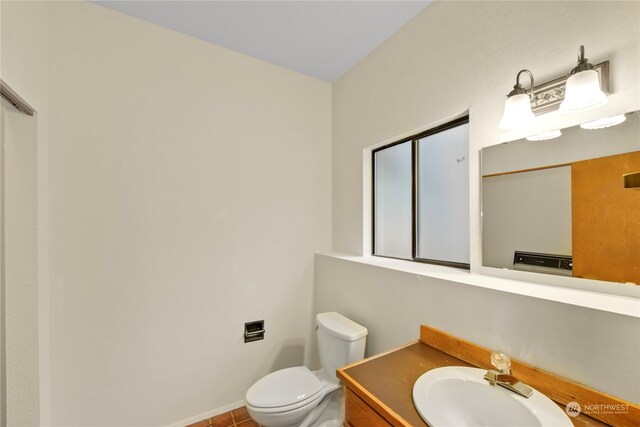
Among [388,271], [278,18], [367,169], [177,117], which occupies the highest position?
[278,18]

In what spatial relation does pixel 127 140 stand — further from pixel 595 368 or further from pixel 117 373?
pixel 595 368

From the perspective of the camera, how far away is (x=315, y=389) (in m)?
1.50

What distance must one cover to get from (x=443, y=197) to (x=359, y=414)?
1652 mm

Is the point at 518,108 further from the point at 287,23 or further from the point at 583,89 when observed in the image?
the point at 287,23

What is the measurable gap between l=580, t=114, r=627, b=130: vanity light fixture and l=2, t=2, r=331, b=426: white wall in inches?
67.2

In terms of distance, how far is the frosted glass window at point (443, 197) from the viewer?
1.91 meters

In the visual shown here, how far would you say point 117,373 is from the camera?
156 cm

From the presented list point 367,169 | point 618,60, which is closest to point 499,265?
point 618,60

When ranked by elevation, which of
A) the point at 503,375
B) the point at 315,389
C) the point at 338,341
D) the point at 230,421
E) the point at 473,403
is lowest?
the point at 230,421

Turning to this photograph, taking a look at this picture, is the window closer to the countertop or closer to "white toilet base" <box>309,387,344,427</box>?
the countertop

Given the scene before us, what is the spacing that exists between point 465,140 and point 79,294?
2.66 meters

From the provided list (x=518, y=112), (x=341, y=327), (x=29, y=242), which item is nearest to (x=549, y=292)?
(x=518, y=112)

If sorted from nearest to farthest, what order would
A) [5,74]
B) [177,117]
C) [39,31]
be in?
[5,74], [39,31], [177,117]

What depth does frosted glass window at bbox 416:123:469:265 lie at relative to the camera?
6.27 feet
